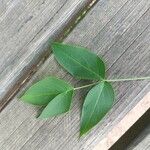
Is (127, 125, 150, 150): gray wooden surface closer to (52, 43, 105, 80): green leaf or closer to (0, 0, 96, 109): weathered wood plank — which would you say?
(52, 43, 105, 80): green leaf

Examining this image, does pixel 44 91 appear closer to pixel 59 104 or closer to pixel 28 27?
pixel 59 104

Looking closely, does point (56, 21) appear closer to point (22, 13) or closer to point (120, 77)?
point (22, 13)

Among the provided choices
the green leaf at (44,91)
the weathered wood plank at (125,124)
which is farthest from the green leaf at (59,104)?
the weathered wood plank at (125,124)

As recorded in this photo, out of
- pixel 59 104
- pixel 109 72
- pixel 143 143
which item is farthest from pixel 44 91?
pixel 143 143

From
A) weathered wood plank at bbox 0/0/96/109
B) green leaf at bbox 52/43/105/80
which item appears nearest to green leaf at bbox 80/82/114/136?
green leaf at bbox 52/43/105/80

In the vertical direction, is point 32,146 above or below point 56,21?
below

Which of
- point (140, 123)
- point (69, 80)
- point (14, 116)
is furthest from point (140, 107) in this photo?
point (14, 116)
